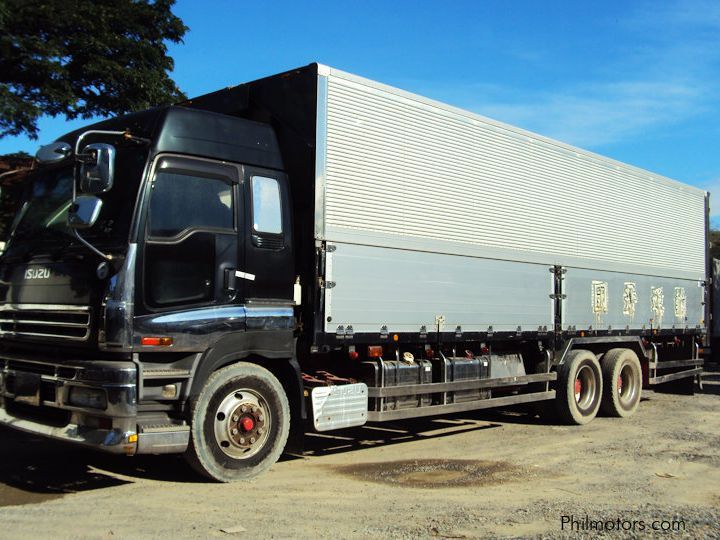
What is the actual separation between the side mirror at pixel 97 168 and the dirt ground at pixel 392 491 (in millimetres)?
2558

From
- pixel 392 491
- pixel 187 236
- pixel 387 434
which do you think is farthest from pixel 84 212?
pixel 387 434

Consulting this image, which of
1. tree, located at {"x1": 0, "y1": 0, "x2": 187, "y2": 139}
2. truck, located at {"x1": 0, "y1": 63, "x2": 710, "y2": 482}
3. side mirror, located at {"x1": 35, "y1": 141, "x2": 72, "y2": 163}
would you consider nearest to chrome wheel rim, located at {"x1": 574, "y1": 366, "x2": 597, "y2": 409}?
truck, located at {"x1": 0, "y1": 63, "x2": 710, "y2": 482}

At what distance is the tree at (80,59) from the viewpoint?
602 inches

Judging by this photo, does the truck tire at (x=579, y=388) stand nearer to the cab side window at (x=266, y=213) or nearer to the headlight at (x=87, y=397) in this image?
the cab side window at (x=266, y=213)

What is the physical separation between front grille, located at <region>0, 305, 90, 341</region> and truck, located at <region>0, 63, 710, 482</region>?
0.02m

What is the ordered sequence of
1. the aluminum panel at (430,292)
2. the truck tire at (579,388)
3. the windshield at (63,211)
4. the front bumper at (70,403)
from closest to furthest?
the front bumper at (70,403), the windshield at (63,211), the aluminum panel at (430,292), the truck tire at (579,388)

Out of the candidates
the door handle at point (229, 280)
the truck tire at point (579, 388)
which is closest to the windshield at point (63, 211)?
the door handle at point (229, 280)

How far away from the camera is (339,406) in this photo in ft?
23.1

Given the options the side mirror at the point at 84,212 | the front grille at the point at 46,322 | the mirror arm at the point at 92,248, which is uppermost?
the side mirror at the point at 84,212

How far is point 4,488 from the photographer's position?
6.07 m

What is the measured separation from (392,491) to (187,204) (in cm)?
315

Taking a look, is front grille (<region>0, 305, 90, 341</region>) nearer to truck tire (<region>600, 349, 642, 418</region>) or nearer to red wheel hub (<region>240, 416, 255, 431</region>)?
red wheel hub (<region>240, 416, 255, 431</region>)

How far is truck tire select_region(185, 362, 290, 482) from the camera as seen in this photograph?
6.07 m

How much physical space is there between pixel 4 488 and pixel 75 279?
195 cm
